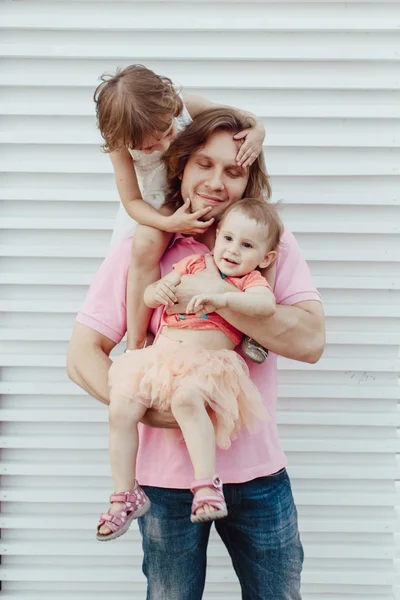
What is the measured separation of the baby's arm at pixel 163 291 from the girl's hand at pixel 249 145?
15.1 inches

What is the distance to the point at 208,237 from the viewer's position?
7.06 ft

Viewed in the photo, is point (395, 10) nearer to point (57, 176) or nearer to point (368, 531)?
point (57, 176)

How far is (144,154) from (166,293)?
1.68 ft

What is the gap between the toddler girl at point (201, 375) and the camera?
1.85m

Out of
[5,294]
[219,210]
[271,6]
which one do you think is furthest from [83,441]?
[271,6]

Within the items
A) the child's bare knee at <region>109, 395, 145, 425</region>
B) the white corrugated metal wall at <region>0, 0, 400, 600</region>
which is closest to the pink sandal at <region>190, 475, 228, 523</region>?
the child's bare knee at <region>109, 395, 145, 425</region>

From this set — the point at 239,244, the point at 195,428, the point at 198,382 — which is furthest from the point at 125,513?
the point at 239,244

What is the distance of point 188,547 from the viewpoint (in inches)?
83.0

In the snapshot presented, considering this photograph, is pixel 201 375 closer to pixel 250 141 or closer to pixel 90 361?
pixel 90 361

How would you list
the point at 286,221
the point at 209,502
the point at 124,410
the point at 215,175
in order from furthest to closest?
the point at 286,221 → the point at 215,175 → the point at 124,410 → the point at 209,502

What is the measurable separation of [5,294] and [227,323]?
123cm

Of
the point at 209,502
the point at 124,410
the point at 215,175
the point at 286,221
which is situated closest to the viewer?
the point at 209,502

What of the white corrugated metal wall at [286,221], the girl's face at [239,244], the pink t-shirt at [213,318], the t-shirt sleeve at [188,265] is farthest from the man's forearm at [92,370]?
the white corrugated metal wall at [286,221]

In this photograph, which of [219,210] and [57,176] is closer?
[219,210]
